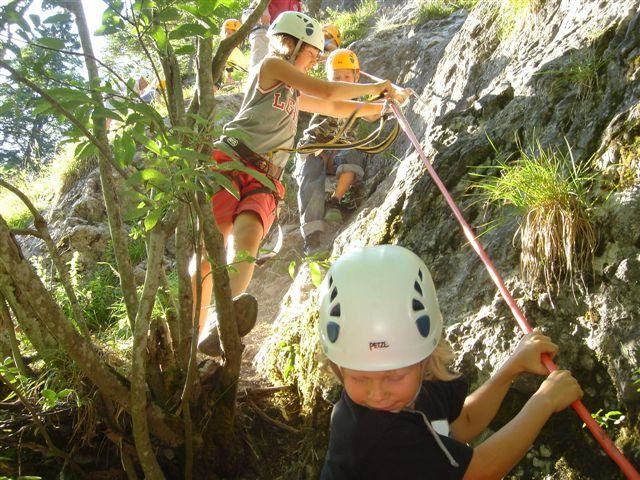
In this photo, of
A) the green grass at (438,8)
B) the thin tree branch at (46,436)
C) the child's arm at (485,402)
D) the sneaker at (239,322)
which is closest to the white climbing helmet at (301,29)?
the sneaker at (239,322)

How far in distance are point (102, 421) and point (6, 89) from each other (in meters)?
1.67

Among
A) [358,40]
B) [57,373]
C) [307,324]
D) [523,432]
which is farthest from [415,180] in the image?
[358,40]

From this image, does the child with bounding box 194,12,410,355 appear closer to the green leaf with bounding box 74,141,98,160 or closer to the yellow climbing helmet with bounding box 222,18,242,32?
the green leaf with bounding box 74,141,98,160

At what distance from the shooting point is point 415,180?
160 inches

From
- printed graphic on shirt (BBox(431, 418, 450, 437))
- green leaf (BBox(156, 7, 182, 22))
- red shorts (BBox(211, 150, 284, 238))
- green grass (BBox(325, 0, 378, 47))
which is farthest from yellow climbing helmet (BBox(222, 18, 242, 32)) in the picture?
printed graphic on shirt (BBox(431, 418, 450, 437))

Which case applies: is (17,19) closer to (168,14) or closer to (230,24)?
(168,14)

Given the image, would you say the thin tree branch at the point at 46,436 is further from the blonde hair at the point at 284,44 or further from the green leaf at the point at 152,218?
the blonde hair at the point at 284,44

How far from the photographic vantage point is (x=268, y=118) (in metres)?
3.90

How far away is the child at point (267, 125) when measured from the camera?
11.7ft

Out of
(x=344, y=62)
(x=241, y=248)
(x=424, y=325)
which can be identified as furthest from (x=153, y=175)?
(x=344, y=62)

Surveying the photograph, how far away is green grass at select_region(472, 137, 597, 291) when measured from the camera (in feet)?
8.55

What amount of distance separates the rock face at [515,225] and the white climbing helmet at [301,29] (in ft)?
4.06

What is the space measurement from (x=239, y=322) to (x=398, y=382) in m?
1.21

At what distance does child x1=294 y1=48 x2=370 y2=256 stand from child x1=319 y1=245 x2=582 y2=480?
435 cm
